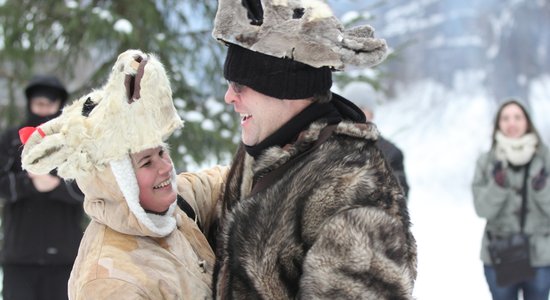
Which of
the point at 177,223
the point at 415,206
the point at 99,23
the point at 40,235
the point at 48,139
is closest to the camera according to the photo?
the point at 48,139

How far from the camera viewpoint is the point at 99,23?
5.33 meters

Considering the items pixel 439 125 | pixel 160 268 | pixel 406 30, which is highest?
pixel 406 30

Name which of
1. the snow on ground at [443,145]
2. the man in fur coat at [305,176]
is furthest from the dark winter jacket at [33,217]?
the snow on ground at [443,145]

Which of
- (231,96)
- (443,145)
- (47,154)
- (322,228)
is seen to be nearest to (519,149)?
(231,96)

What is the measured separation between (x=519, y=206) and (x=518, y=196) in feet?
0.22

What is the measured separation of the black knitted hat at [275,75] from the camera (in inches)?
70.4

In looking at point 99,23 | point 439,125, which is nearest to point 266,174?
point 99,23

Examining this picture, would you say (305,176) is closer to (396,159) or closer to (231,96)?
(231,96)

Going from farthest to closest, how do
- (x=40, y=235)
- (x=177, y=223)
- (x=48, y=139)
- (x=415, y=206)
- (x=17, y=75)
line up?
1. (x=415, y=206)
2. (x=17, y=75)
3. (x=40, y=235)
4. (x=177, y=223)
5. (x=48, y=139)

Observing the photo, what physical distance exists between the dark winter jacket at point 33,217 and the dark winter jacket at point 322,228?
244 cm

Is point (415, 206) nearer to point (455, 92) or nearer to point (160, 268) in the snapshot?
point (455, 92)

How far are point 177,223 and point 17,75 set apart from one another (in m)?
4.60

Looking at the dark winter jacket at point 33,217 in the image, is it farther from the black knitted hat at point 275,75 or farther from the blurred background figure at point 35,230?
the black knitted hat at point 275,75

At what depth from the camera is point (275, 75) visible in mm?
1799
